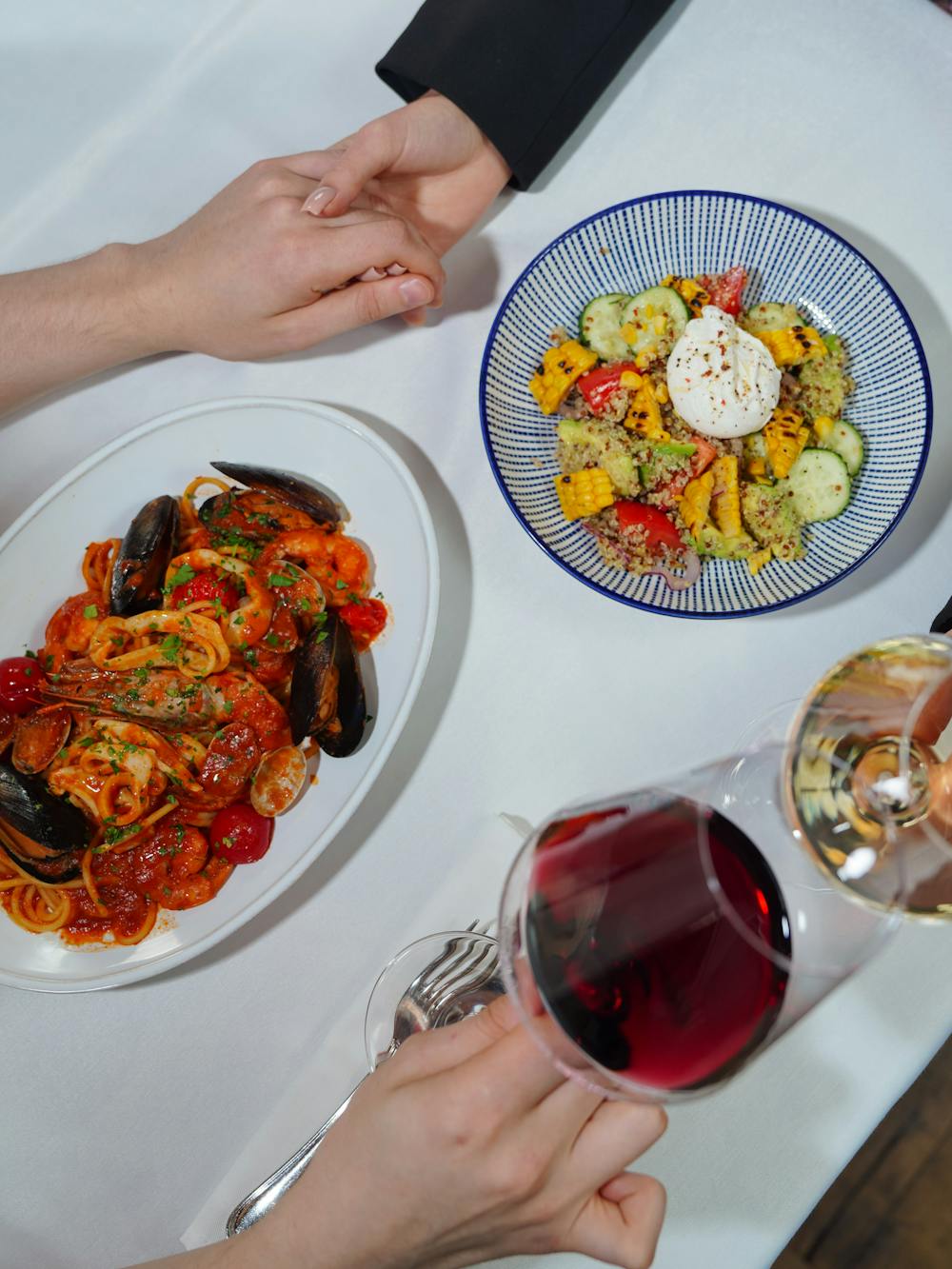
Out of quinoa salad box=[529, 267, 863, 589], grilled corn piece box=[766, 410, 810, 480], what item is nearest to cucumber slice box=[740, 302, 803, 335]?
quinoa salad box=[529, 267, 863, 589]

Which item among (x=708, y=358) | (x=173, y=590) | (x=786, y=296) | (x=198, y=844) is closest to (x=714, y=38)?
(x=786, y=296)

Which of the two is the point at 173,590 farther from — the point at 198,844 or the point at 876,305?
the point at 876,305

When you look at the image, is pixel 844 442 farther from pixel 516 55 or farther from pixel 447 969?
pixel 447 969

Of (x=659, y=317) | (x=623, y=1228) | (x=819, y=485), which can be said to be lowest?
(x=623, y=1228)

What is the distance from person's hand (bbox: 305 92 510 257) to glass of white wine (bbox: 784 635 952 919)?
874 mm

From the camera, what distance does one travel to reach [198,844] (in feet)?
4.54

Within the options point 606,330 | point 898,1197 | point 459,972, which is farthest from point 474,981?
point 898,1197

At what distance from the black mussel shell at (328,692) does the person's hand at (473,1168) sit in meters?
0.46

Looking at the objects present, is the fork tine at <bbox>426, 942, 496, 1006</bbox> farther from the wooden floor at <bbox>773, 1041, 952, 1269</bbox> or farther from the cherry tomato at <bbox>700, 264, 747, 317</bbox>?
the wooden floor at <bbox>773, 1041, 952, 1269</bbox>

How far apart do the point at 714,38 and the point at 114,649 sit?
1307 mm

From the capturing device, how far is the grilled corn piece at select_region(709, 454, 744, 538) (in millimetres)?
1377

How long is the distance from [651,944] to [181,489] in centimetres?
100

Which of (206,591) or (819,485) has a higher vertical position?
(206,591)

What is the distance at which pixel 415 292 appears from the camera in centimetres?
141
